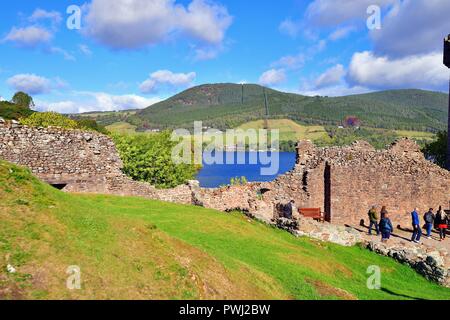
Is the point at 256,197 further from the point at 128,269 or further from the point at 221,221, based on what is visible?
the point at 128,269

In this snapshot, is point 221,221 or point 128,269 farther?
point 221,221

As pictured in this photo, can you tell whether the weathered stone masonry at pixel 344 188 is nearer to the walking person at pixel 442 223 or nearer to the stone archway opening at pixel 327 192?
the stone archway opening at pixel 327 192

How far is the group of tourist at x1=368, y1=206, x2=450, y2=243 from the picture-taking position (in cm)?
2517

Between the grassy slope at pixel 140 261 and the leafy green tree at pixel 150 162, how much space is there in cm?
3739

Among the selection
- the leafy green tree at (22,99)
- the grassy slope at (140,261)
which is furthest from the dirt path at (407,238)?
the leafy green tree at (22,99)

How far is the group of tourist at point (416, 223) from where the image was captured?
25.2 meters

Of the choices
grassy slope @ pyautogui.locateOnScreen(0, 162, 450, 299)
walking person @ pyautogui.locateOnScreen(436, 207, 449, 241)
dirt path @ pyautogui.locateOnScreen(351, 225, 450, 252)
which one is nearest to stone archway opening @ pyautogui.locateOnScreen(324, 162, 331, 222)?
dirt path @ pyautogui.locateOnScreen(351, 225, 450, 252)

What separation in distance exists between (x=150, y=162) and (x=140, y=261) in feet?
149

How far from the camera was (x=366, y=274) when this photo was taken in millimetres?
17297

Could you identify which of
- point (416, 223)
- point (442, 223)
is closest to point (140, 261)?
point (416, 223)

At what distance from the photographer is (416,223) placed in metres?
26.3

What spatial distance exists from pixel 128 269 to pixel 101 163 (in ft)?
50.0

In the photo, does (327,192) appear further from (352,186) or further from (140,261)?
(140,261)
